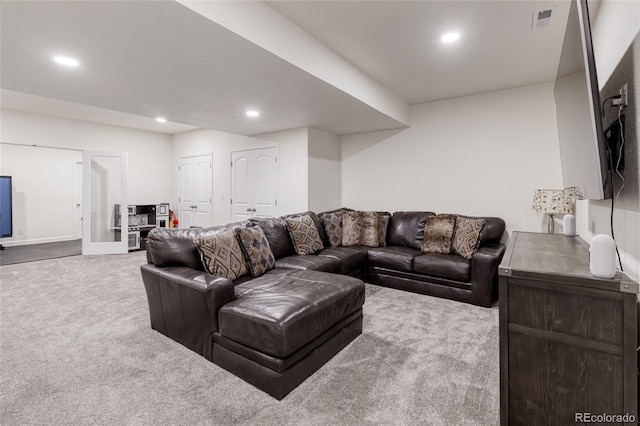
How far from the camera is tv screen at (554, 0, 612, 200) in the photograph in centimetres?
131

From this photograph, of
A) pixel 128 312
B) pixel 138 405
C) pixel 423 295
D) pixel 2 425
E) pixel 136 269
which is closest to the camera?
pixel 2 425

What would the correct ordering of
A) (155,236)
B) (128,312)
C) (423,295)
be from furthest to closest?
(423,295) < (128,312) < (155,236)

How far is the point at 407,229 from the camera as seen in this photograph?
4.28 m

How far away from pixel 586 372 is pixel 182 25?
2666 millimetres

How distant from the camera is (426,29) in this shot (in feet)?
8.44

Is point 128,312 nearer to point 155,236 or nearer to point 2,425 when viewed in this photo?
point 155,236

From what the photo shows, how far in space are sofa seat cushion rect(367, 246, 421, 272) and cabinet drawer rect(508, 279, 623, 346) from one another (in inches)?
94.6

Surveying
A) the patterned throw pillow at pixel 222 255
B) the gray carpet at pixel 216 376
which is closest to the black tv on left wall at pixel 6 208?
the gray carpet at pixel 216 376

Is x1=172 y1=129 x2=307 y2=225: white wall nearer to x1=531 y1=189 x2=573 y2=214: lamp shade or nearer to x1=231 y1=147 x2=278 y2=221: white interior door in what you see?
x1=231 y1=147 x2=278 y2=221: white interior door

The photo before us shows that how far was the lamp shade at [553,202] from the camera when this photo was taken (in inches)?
131

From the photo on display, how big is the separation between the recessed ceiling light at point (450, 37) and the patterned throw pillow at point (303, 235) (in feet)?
7.94

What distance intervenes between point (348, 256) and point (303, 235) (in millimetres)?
608

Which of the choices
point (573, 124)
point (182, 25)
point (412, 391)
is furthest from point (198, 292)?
point (573, 124)

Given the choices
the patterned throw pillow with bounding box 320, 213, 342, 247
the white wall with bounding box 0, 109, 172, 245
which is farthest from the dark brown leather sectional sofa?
the white wall with bounding box 0, 109, 172, 245
